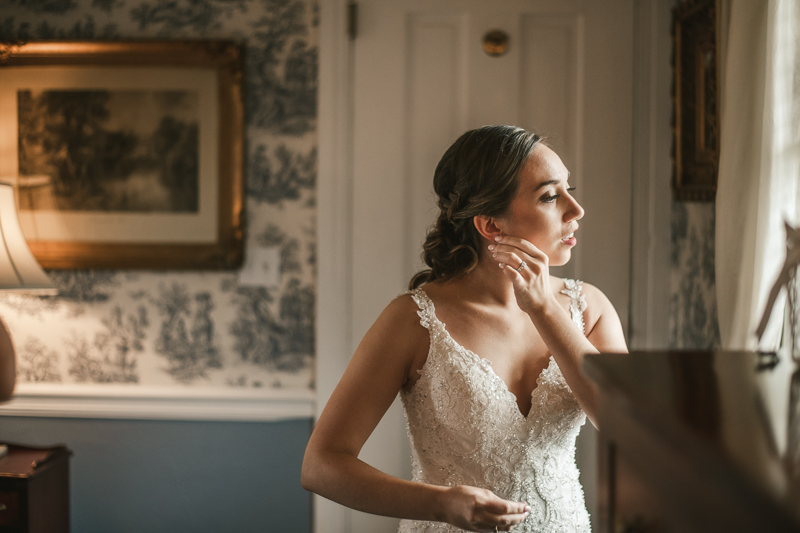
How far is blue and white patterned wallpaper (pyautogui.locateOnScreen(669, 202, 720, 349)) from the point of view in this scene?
1711 millimetres

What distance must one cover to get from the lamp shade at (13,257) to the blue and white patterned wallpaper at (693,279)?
199cm

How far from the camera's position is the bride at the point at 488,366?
1181 mm

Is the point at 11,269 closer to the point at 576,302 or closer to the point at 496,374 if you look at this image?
the point at 496,374

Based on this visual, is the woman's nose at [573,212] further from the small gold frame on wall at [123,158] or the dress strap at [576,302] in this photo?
the small gold frame on wall at [123,158]

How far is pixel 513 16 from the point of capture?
1.98m

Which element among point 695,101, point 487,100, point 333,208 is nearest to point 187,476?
point 333,208

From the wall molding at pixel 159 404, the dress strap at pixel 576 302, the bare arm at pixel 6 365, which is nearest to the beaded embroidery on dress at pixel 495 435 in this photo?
the dress strap at pixel 576 302

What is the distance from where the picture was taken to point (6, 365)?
1.76 m

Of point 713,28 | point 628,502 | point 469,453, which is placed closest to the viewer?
point 628,502

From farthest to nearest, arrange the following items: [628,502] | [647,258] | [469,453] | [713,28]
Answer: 1. [647,258]
2. [713,28]
3. [469,453]
4. [628,502]

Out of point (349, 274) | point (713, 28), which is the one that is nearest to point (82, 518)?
point (349, 274)

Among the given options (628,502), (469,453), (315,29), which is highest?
(315,29)

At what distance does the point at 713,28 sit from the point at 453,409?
1349 millimetres

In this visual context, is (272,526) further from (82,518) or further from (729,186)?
(729,186)
